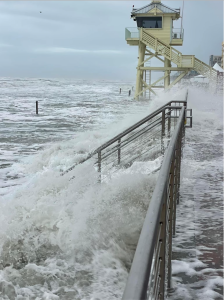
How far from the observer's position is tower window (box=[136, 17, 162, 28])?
2809 centimetres

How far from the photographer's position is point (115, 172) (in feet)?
21.3

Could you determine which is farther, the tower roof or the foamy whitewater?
the tower roof

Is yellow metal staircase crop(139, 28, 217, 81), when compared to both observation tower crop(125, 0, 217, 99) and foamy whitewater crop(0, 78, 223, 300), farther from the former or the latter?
foamy whitewater crop(0, 78, 223, 300)

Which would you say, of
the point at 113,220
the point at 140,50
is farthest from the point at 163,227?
the point at 140,50

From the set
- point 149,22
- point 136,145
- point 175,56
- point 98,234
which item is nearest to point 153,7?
A: point 149,22

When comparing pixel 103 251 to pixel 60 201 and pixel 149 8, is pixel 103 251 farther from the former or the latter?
pixel 149 8

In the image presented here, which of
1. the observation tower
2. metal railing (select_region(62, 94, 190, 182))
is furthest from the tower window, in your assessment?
metal railing (select_region(62, 94, 190, 182))

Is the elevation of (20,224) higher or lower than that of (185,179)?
lower

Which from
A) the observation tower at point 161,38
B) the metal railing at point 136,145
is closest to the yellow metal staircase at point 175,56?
the observation tower at point 161,38

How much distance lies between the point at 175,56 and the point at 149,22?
Answer: 12.4 feet

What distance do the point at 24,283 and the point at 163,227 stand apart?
8.65ft

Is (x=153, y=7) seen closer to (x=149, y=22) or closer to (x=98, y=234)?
(x=149, y=22)

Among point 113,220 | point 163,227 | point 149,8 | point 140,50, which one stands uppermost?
point 149,8

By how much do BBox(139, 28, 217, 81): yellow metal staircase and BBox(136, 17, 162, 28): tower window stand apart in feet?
3.31
